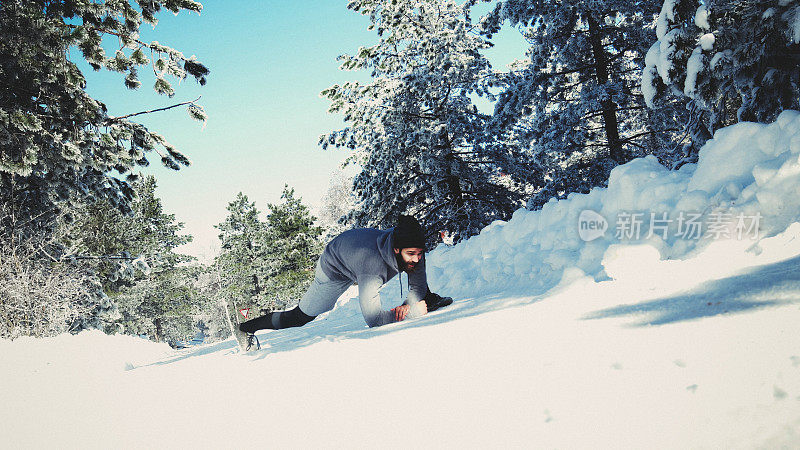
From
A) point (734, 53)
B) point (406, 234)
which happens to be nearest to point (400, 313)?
point (406, 234)

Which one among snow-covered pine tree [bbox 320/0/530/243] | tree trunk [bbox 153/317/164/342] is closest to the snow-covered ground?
snow-covered pine tree [bbox 320/0/530/243]

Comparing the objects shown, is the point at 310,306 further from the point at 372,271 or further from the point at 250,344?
the point at 372,271

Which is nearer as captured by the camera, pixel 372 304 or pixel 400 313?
pixel 372 304

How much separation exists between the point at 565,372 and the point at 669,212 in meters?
3.03

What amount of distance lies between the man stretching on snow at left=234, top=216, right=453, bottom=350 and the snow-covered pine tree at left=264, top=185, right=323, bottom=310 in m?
20.1

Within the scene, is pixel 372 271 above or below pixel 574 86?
below

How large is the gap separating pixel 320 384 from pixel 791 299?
199 centimetres

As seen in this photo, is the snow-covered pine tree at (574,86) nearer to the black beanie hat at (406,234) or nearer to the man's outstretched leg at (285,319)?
the black beanie hat at (406,234)

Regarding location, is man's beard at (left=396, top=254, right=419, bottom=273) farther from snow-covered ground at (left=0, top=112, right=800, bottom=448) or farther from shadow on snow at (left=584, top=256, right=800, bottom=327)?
shadow on snow at (left=584, top=256, right=800, bottom=327)

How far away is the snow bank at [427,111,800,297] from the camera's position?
2951 millimetres

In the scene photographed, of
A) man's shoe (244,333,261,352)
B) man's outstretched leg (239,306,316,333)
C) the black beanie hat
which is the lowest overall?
man's shoe (244,333,261,352)

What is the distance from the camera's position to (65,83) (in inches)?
225

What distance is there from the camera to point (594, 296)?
243 cm

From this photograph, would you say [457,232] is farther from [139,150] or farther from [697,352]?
[697,352]
